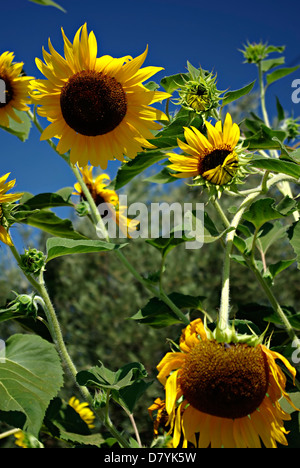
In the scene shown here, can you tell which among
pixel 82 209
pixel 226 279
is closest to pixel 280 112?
pixel 82 209

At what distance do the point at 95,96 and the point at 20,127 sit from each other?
1.45 feet

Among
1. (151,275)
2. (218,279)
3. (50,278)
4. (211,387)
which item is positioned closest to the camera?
(211,387)

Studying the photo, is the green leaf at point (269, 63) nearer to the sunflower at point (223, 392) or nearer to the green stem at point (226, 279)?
the green stem at point (226, 279)

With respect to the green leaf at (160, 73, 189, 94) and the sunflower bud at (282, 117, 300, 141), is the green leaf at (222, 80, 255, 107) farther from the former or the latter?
the sunflower bud at (282, 117, 300, 141)

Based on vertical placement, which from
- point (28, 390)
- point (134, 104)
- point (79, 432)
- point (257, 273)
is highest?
point (134, 104)

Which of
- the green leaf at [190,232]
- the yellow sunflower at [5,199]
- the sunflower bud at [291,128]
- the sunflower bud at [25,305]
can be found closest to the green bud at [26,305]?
the sunflower bud at [25,305]

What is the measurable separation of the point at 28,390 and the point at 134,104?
49 cm

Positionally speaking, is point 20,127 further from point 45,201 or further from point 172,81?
point 172,81

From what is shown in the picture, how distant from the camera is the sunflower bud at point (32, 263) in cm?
88

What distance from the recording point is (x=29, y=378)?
33.2 inches

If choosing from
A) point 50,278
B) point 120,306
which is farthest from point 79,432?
point 50,278

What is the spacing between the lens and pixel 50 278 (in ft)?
26.1

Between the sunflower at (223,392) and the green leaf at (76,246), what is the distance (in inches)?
7.3

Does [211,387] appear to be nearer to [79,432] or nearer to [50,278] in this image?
[79,432]
